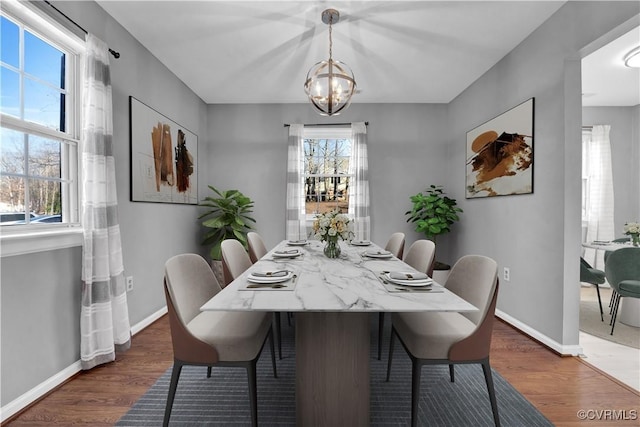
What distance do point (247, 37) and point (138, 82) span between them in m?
1.14

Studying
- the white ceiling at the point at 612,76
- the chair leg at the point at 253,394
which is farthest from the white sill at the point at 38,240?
the white ceiling at the point at 612,76

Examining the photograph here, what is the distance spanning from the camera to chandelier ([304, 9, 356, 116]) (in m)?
2.24

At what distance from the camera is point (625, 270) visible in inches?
105

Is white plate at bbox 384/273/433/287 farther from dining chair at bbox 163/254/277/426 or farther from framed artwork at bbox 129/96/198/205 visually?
framed artwork at bbox 129/96/198/205

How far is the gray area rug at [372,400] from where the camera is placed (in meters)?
A: 1.61

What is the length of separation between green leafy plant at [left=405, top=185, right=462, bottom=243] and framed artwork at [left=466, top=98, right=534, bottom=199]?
326mm

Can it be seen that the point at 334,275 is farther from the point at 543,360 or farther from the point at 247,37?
the point at 247,37

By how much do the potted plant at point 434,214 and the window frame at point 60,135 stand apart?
3728 millimetres

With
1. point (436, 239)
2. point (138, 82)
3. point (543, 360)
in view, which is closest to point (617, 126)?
point (436, 239)

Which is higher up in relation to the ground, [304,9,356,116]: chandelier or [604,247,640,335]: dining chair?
[304,9,356,116]: chandelier

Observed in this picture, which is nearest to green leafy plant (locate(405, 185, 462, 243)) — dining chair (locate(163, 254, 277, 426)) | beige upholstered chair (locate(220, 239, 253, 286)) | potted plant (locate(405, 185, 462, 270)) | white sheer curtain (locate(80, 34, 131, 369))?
potted plant (locate(405, 185, 462, 270))

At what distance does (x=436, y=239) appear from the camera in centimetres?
461

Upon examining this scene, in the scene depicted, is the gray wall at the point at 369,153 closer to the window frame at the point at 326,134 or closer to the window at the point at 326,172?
the window frame at the point at 326,134

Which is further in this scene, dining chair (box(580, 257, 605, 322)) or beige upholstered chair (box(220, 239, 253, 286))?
dining chair (box(580, 257, 605, 322))
